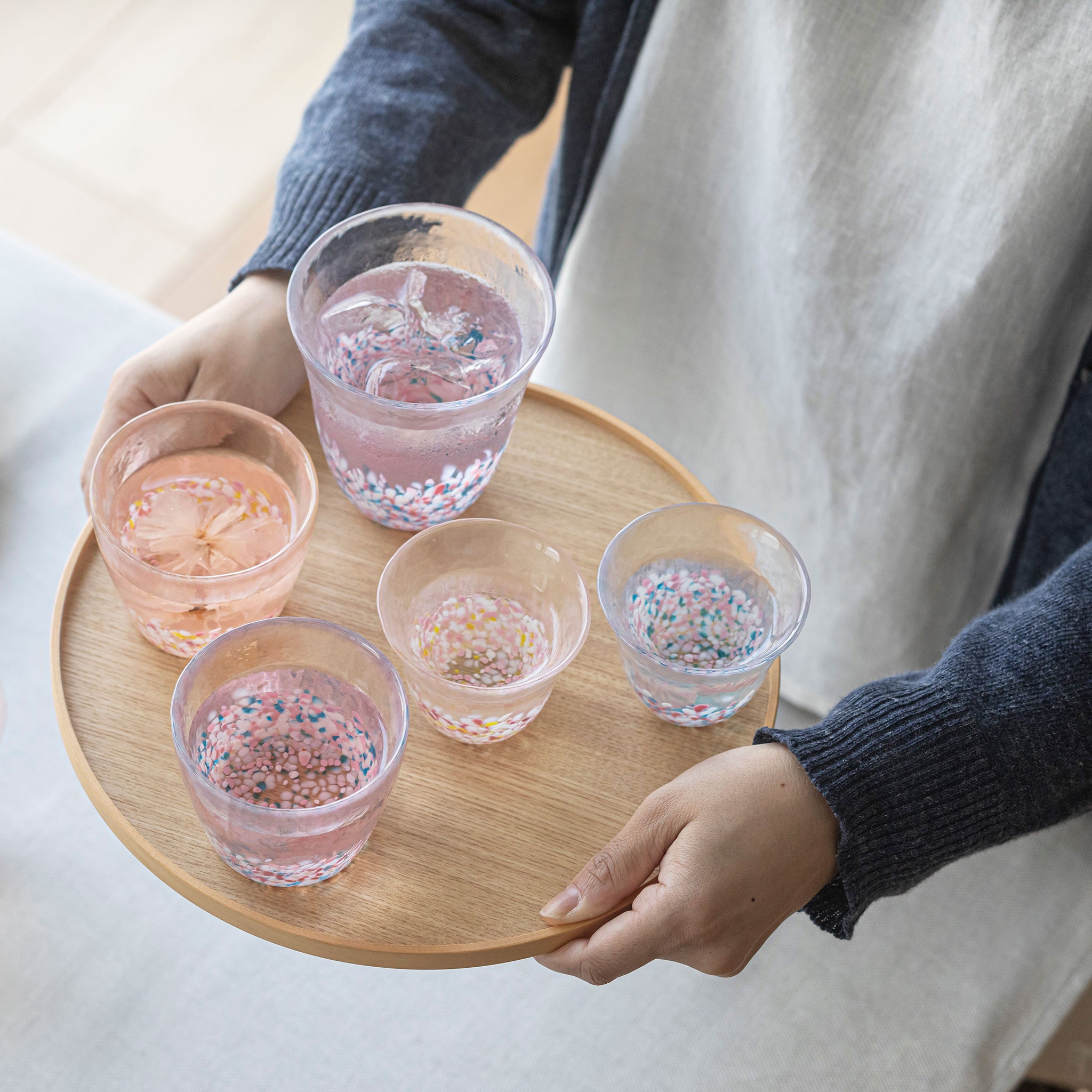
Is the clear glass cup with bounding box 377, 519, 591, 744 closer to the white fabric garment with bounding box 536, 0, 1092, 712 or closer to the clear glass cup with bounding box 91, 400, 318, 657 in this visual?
the clear glass cup with bounding box 91, 400, 318, 657

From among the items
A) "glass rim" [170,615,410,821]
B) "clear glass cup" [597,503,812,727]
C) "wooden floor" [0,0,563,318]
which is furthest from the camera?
"wooden floor" [0,0,563,318]

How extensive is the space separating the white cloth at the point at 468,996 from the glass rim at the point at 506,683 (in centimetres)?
35

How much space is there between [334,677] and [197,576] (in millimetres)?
94

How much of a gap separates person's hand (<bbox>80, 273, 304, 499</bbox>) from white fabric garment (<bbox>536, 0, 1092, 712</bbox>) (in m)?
0.35

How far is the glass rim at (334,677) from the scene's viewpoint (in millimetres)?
473

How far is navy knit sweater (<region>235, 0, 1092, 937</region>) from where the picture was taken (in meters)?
0.57

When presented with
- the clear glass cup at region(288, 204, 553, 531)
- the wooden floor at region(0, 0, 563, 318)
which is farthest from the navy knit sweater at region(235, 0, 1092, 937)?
the wooden floor at region(0, 0, 563, 318)

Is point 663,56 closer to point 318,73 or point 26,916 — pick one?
point 26,916

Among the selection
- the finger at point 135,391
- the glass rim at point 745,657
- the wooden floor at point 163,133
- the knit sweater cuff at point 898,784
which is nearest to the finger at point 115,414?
the finger at point 135,391

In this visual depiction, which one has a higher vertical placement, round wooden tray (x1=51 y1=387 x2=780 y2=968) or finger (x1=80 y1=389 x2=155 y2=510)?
finger (x1=80 y1=389 x2=155 y2=510)

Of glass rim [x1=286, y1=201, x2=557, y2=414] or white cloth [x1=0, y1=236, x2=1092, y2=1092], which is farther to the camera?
white cloth [x1=0, y1=236, x2=1092, y2=1092]

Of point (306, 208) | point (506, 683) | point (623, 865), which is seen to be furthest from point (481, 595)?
point (306, 208)

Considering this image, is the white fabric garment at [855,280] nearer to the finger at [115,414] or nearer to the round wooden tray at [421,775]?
the round wooden tray at [421,775]

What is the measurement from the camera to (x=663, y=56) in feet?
2.70
